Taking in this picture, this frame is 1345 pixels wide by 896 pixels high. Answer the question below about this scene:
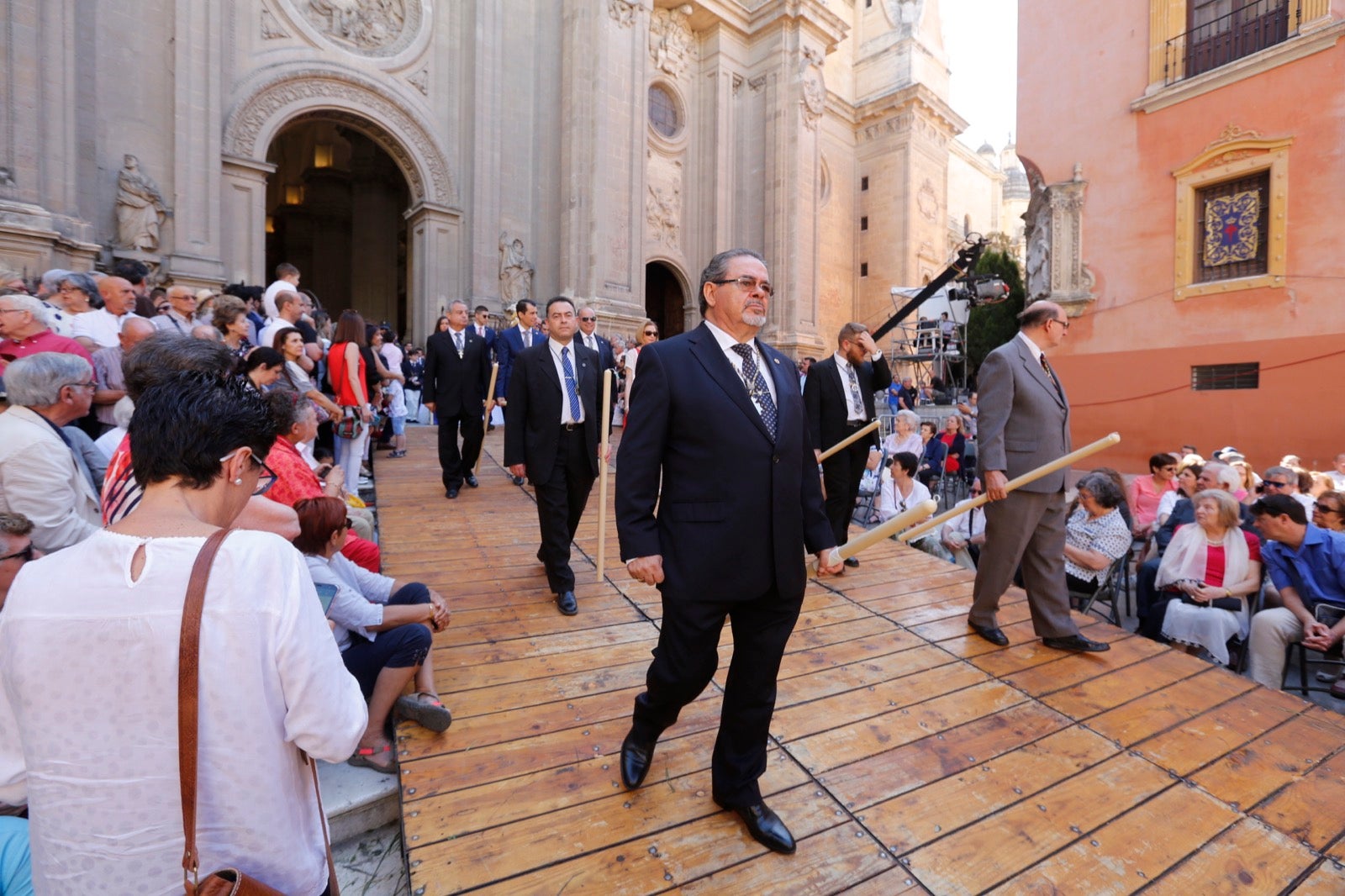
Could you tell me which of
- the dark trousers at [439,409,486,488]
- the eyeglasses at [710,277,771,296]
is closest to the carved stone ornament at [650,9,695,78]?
the dark trousers at [439,409,486,488]

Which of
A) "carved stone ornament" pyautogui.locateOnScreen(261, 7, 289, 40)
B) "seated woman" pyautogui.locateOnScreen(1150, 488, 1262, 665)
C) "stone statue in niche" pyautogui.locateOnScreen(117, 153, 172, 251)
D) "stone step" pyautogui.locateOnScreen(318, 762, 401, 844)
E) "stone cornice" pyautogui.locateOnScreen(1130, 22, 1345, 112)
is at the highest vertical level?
"carved stone ornament" pyautogui.locateOnScreen(261, 7, 289, 40)

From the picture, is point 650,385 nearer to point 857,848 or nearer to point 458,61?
point 857,848

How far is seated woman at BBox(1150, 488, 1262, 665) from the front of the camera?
4.47 m

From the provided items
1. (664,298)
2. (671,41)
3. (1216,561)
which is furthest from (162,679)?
(671,41)

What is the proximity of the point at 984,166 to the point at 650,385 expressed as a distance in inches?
1846

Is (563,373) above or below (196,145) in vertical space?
below

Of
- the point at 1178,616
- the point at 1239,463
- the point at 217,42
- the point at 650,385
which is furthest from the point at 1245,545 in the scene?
the point at 217,42

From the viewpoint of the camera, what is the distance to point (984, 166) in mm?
41219

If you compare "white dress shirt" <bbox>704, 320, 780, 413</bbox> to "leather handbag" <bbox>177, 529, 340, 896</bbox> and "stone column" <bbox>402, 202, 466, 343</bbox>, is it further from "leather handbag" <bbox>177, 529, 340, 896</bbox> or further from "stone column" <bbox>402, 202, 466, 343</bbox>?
"stone column" <bbox>402, 202, 466, 343</bbox>

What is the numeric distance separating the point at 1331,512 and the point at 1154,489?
2160 mm

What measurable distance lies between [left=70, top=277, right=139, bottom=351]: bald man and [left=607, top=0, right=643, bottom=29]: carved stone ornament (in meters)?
14.6

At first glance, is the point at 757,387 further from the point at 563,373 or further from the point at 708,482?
the point at 563,373

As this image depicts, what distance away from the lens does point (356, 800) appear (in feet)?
8.60

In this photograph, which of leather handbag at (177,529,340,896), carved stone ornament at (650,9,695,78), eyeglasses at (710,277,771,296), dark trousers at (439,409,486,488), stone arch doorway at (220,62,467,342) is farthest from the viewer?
carved stone ornament at (650,9,695,78)
